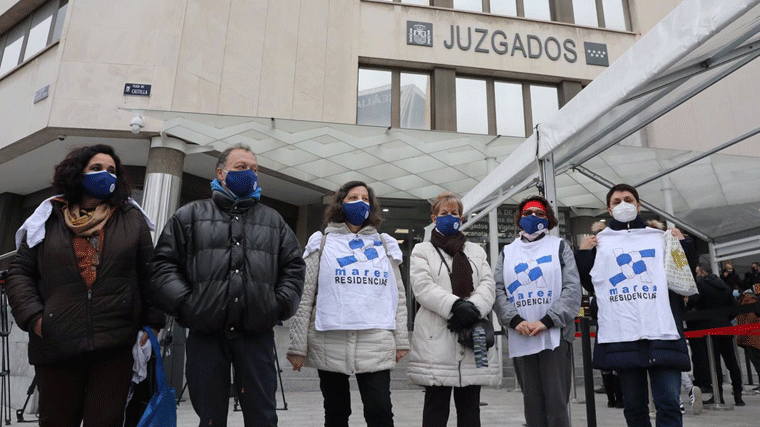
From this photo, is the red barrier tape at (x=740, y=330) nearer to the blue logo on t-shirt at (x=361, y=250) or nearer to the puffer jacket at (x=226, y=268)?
the blue logo on t-shirt at (x=361, y=250)

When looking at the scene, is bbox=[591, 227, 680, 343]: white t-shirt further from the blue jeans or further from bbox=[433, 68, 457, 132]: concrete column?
bbox=[433, 68, 457, 132]: concrete column

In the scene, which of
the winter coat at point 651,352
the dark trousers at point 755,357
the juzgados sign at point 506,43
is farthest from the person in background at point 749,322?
the juzgados sign at point 506,43

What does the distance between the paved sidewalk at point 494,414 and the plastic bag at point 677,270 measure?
2249 millimetres

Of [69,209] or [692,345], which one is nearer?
[69,209]

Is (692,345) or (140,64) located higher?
(140,64)

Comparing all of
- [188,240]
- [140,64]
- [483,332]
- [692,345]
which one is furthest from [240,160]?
[140,64]

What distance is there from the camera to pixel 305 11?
1252cm

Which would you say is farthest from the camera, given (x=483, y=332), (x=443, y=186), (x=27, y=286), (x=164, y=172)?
(x=443, y=186)

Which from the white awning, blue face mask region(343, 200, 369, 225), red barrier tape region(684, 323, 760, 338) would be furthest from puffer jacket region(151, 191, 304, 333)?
red barrier tape region(684, 323, 760, 338)

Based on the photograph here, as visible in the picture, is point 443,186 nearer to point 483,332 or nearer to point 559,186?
point 559,186

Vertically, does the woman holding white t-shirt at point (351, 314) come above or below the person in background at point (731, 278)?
below

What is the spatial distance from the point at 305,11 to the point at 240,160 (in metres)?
10.7

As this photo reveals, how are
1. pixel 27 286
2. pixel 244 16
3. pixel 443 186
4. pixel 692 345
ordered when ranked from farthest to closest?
pixel 443 186
pixel 244 16
pixel 692 345
pixel 27 286

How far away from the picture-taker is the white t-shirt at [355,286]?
3.11 m
